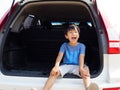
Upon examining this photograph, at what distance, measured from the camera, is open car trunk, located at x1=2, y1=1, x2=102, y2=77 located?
4.13 m

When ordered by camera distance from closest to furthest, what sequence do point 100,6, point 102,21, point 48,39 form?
point 102,21
point 100,6
point 48,39

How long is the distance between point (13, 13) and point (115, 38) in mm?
1194

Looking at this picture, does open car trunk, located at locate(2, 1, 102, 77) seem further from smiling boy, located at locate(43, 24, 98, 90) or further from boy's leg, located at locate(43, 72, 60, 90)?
boy's leg, located at locate(43, 72, 60, 90)

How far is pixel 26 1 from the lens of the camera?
3982mm

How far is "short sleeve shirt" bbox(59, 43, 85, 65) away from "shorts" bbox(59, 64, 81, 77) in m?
0.07

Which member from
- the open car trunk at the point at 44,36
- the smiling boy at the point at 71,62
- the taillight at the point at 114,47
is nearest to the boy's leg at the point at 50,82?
the smiling boy at the point at 71,62

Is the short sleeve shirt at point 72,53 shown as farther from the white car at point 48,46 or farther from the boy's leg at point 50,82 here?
the boy's leg at point 50,82

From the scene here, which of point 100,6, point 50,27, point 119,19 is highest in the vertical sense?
point 100,6

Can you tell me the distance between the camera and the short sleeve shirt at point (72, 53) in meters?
3.68

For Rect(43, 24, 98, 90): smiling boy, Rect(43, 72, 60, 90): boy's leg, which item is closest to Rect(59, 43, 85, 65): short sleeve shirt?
Rect(43, 24, 98, 90): smiling boy

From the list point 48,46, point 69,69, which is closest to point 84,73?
point 69,69

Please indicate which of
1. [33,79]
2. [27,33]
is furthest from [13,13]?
[27,33]

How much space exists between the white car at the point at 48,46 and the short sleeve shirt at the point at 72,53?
198mm

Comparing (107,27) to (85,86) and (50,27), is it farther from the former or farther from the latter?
(50,27)
